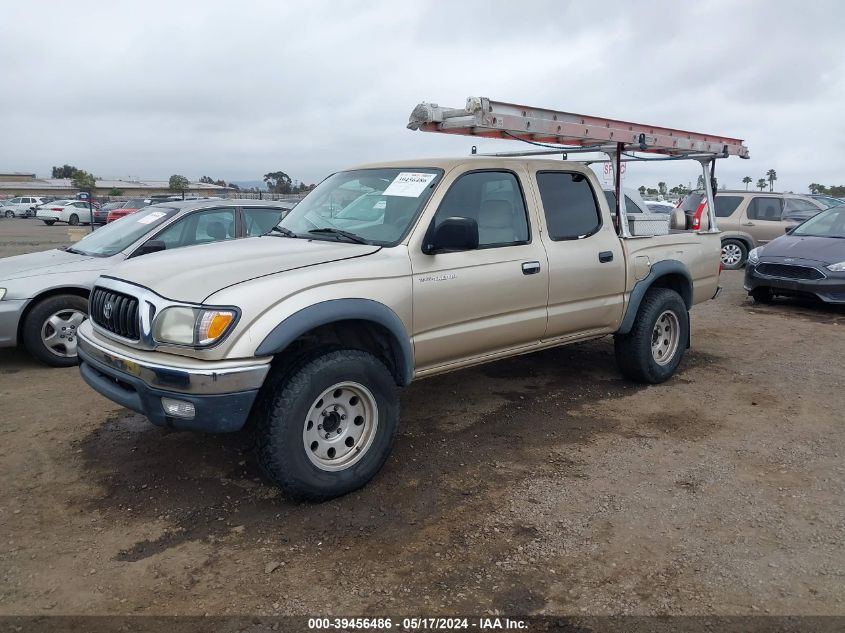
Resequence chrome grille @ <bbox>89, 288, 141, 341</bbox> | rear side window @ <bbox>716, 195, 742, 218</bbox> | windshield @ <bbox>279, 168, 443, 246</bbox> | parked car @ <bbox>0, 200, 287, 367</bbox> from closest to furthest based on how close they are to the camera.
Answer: chrome grille @ <bbox>89, 288, 141, 341</bbox>
windshield @ <bbox>279, 168, 443, 246</bbox>
parked car @ <bbox>0, 200, 287, 367</bbox>
rear side window @ <bbox>716, 195, 742, 218</bbox>

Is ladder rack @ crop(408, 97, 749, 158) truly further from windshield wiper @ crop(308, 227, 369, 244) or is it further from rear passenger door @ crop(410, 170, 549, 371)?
windshield wiper @ crop(308, 227, 369, 244)

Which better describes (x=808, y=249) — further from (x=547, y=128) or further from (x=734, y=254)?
(x=547, y=128)

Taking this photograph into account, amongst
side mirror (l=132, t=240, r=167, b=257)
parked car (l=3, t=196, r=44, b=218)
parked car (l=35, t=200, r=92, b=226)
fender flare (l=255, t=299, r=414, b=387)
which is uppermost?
parked car (l=3, t=196, r=44, b=218)

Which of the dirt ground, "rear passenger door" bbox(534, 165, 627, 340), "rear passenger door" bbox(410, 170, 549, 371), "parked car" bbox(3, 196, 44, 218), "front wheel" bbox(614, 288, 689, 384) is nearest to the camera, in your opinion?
the dirt ground

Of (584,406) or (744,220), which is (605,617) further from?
(744,220)

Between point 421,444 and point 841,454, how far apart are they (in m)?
2.75

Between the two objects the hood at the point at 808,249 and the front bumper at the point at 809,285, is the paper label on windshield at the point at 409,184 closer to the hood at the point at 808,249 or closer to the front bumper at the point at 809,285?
the front bumper at the point at 809,285

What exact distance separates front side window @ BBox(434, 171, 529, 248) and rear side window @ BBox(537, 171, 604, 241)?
0.86ft

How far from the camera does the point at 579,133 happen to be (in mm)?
4945

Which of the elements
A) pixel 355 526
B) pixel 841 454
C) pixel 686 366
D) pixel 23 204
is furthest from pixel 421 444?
pixel 23 204

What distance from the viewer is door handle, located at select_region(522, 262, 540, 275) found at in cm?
450

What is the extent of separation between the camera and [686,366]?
640 cm

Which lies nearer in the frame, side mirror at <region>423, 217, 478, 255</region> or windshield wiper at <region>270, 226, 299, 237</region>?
side mirror at <region>423, 217, 478, 255</region>

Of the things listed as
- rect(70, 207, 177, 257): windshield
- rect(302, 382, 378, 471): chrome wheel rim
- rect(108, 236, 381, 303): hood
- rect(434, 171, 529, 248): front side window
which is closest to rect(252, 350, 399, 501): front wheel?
rect(302, 382, 378, 471): chrome wheel rim
